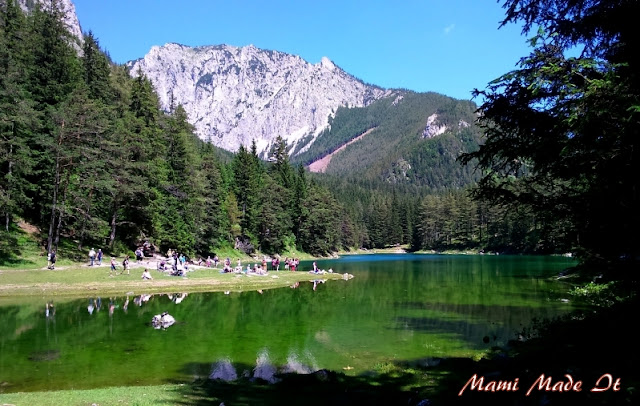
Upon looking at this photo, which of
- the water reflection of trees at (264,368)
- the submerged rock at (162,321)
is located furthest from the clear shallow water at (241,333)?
the submerged rock at (162,321)

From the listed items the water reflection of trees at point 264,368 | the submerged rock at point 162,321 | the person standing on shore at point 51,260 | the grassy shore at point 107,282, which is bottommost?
the water reflection of trees at point 264,368

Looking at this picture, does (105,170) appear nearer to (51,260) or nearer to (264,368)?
(51,260)

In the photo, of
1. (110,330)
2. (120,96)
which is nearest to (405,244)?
(120,96)

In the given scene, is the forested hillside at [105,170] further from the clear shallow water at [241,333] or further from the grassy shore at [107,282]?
the clear shallow water at [241,333]

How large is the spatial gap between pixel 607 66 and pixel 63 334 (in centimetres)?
2328

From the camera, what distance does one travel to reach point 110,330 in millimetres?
21062

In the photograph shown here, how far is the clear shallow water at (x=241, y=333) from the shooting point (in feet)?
49.5

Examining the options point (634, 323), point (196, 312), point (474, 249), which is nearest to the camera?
point (634, 323)

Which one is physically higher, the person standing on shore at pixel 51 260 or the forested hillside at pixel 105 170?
the forested hillside at pixel 105 170

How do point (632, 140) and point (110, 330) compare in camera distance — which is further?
point (110, 330)

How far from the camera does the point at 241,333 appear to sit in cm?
2161

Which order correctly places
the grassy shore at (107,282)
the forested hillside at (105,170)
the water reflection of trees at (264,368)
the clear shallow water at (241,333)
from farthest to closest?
1. the forested hillside at (105,170)
2. the grassy shore at (107,282)
3. the clear shallow water at (241,333)
4. the water reflection of trees at (264,368)

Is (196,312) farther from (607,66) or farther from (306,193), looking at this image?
(306,193)

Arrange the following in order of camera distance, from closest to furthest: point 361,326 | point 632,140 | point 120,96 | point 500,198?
point 632,140
point 500,198
point 361,326
point 120,96
